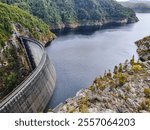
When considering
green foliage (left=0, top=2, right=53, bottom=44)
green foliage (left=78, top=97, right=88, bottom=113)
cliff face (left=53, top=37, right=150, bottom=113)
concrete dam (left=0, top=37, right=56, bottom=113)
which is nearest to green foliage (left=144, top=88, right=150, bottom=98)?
cliff face (left=53, top=37, right=150, bottom=113)

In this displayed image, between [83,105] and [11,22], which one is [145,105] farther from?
[11,22]

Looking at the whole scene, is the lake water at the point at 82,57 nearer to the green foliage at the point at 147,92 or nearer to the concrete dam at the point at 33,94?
the concrete dam at the point at 33,94

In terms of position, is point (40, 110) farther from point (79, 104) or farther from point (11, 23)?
point (11, 23)

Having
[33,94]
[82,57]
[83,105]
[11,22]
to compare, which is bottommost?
[82,57]

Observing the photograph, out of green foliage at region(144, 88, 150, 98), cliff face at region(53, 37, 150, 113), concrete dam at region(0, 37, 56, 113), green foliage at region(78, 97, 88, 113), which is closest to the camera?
green foliage at region(78, 97, 88, 113)

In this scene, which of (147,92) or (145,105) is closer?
(145,105)

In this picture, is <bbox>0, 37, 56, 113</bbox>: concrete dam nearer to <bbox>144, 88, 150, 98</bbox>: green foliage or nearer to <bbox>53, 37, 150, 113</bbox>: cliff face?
<bbox>53, 37, 150, 113</bbox>: cliff face

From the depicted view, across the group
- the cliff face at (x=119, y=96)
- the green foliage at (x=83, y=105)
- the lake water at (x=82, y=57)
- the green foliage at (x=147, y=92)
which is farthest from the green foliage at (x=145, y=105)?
the lake water at (x=82, y=57)

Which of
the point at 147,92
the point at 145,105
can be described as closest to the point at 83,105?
the point at 145,105
